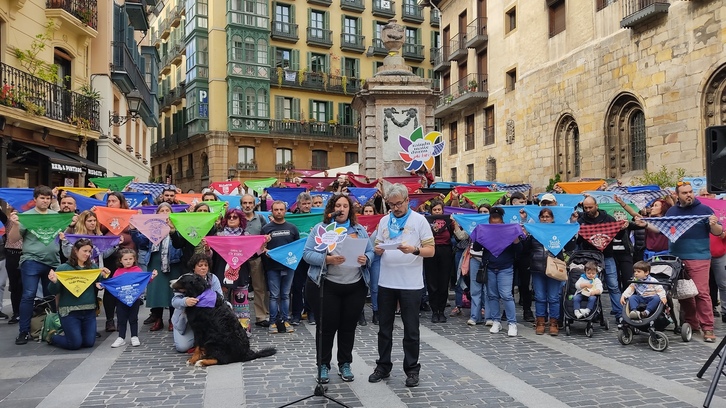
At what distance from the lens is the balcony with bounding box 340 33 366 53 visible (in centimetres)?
4191

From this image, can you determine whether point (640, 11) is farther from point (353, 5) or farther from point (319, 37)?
point (353, 5)

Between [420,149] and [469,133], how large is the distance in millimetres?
21068

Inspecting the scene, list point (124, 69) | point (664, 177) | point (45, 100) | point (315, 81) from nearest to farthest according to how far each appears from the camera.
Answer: point (45, 100)
point (664, 177)
point (124, 69)
point (315, 81)

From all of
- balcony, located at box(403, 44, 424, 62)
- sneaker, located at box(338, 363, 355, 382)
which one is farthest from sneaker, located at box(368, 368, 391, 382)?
balcony, located at box(403, 44, 424, 62)

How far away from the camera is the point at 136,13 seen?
24469 millimetres

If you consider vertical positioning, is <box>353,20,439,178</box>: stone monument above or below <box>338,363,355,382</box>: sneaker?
above

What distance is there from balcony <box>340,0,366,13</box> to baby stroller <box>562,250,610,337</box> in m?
37.0

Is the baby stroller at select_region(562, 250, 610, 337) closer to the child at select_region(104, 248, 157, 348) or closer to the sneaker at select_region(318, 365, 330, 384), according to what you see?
the sneaker at select_region(318, 365, 330, 384)

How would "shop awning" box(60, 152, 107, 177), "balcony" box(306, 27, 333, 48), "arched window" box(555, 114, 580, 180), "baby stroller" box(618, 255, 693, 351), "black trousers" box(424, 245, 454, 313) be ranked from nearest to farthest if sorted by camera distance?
1. "baby stroller" box(618, 255, 693, 351)
2. "black trousers" box(424, 245, 454, 313)
3. "shop awning" box(60, 152, 107, 177)
4. "arched window" box(555, 114, 580, 180)
5. "balcony" box(306, 27, 333, 48)

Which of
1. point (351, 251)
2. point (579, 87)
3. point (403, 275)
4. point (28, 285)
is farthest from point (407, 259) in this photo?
point (579, 87)

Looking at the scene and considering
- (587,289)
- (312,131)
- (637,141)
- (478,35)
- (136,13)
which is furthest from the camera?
(312,131)

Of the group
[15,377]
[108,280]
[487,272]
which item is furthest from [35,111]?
[487,272]

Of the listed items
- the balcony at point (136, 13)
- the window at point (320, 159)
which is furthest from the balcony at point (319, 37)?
the balcony at point (136, 13)

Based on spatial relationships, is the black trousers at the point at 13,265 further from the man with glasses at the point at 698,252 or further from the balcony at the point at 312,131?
the balcony at the point at 312,131
